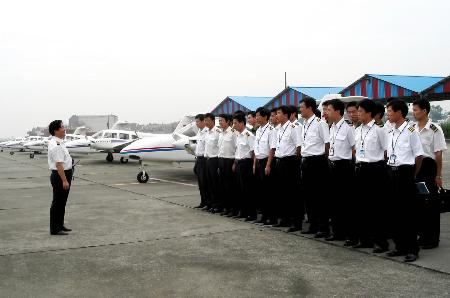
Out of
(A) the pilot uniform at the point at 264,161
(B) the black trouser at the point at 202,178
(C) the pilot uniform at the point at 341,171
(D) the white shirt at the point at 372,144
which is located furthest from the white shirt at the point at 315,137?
(B) the black trouser at the point at 202,178

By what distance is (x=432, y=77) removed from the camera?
2284 cm

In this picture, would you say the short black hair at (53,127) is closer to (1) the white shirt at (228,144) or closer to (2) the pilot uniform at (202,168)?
(1) the white shirt at (228,144)

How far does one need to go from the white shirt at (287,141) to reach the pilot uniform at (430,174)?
1793 mm

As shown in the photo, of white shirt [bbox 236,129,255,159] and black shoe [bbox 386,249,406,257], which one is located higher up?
white shirt [bbox 236,129,255,159]

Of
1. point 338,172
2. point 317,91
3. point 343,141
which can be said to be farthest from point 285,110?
point 317,91

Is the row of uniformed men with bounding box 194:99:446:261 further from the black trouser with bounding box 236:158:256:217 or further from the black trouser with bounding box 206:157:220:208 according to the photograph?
the black trouser with bounding box 206:157:220:208

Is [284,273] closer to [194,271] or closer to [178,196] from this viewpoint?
[194,271]

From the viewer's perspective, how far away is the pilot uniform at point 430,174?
18.2 feet

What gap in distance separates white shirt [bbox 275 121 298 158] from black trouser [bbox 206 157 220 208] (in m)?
2.02

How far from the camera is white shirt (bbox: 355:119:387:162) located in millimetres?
5379

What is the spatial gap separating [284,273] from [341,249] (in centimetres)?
128

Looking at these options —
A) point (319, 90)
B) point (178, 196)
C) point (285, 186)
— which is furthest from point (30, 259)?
point (319, 90)

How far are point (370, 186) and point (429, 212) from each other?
89 cm

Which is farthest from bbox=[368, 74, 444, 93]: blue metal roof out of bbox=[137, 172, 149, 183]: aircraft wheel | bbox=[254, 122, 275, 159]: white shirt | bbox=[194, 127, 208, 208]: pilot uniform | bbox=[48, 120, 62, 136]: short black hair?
bbox=[48, 120, 62, 136]: short black hair
